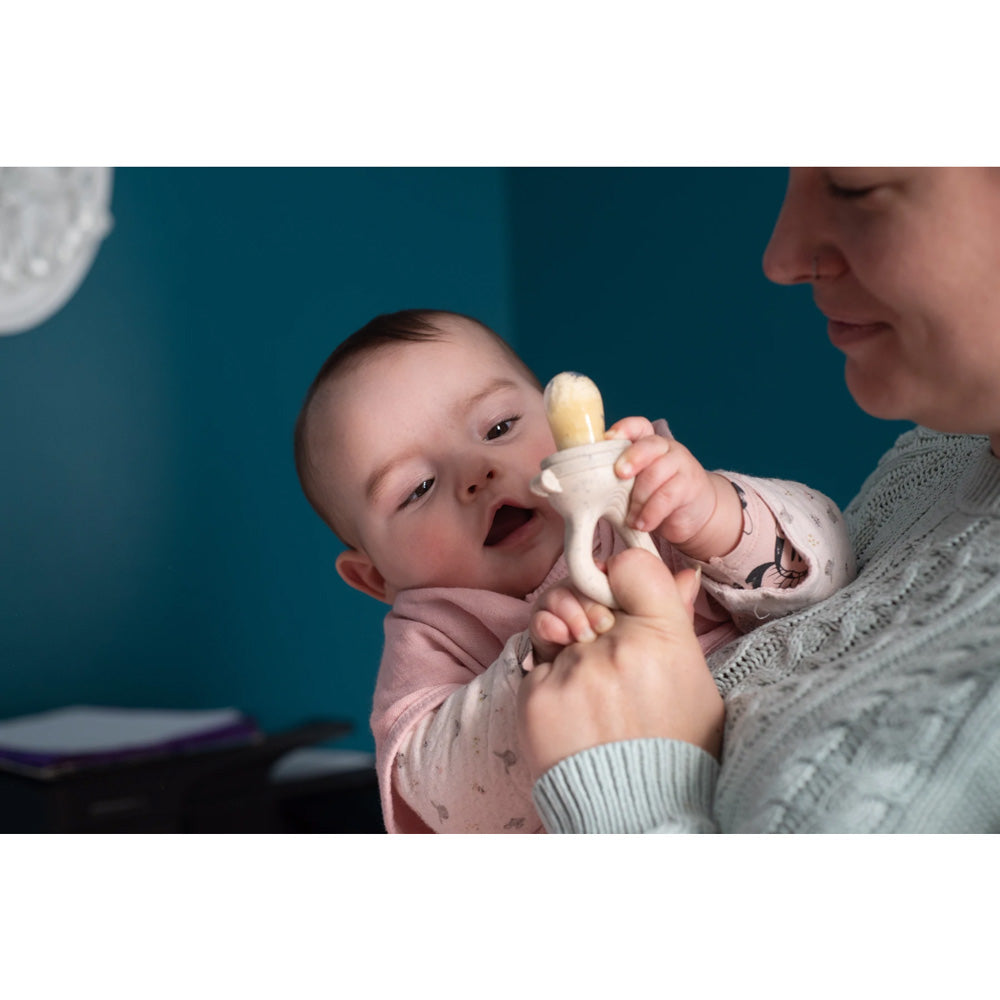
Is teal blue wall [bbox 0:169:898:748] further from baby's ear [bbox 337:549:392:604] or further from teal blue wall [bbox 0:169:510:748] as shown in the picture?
baby's ear [bbox 337:549:392:604]

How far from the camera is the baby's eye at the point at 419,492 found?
1.80 ft

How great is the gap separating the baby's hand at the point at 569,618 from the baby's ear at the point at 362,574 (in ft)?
0.77

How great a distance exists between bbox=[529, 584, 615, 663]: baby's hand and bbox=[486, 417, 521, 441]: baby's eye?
12 centimetres

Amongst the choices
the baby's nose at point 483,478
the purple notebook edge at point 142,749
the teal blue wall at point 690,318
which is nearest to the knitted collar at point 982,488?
the teal blue wall at point 690,318

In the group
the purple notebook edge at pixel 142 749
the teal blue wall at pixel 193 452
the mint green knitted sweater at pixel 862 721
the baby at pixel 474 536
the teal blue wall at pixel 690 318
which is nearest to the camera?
the mint green knitted sweater at pixel 862 721

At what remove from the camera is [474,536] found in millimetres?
551

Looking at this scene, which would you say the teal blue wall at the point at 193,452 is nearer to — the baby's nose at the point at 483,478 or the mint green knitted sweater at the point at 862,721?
the baby's nose at the point at 483,478

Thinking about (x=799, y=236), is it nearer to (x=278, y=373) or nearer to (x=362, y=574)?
(x=362, y=574)

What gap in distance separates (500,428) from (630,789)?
0.69 feet

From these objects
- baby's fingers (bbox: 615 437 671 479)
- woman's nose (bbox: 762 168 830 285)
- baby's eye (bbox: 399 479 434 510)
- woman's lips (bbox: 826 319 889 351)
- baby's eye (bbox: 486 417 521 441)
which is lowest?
baby's eye (bbox: 399 479 434 510)

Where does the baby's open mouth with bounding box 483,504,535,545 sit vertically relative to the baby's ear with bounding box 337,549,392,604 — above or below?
above

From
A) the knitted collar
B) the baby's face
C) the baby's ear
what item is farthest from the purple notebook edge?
the knitted collar

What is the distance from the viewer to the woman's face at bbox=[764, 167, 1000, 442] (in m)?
Answer: 0.37
